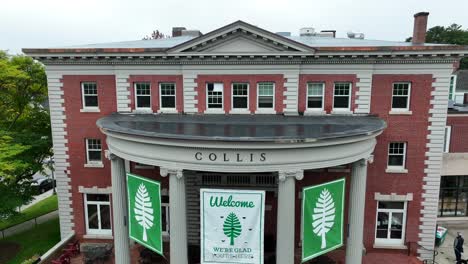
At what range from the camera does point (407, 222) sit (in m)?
18.8

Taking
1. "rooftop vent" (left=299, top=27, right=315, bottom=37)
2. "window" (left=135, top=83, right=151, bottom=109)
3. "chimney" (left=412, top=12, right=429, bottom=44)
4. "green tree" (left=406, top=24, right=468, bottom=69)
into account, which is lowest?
"window" (left=135, top=83, right=151, bottom=109)

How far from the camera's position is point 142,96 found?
63.6ft

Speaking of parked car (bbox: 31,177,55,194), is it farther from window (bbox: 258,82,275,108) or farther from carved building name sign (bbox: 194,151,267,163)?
carved building name sign (bbox: 194,151,267,163)

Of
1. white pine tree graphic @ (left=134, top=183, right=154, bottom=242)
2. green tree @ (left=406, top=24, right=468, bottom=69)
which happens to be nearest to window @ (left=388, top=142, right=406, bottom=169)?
white pine tree graphic @ (left=134, top=183, right=154, bottom=242)

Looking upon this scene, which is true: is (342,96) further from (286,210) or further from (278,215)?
(278,215)

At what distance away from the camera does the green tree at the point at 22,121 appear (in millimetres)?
19688

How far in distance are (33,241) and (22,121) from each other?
8238mm

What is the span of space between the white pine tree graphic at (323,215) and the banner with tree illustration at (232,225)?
2421 millimetres

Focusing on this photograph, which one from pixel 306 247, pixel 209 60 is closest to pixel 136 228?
pixel 306 247

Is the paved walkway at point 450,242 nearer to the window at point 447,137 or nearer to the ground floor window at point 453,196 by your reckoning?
the ground floor window at point 453,196

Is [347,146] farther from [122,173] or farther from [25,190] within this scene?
[25,190]

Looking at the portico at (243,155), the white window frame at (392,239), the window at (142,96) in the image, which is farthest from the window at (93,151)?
the white window frame at (392,239)

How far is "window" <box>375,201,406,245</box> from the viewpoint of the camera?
18.9m

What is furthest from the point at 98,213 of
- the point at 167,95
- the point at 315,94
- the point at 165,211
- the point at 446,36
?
→ the point at 446,36
